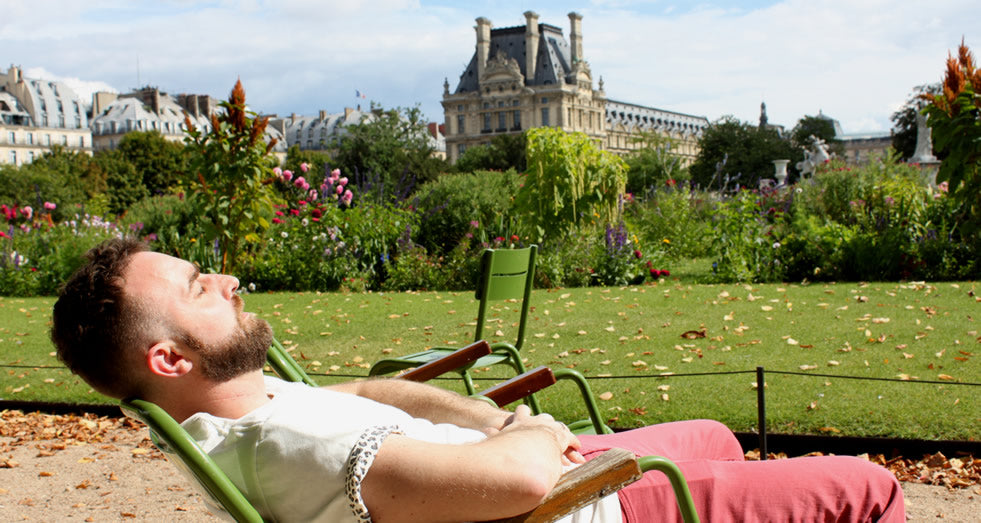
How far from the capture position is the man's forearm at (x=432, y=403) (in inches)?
81.7

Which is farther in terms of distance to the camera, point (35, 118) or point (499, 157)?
point (35, 118)

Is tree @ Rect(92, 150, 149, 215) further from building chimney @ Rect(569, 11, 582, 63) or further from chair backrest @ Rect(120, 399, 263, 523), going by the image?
building chimney @ Rect(569, 11, 582, 63)

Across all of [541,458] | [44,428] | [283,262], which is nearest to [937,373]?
[541,458]

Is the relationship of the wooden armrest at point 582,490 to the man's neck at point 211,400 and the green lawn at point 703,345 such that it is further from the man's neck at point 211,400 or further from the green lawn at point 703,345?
the green lawn at point 703,345

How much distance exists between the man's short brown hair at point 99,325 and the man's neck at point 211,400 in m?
0.11

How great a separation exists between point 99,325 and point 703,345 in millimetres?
5118

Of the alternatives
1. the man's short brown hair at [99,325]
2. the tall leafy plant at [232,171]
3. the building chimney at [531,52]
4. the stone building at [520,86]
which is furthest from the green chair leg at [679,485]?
the building chimney at [531,52]

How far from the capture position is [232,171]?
871cm

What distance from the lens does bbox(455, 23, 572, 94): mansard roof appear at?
97.0 metres

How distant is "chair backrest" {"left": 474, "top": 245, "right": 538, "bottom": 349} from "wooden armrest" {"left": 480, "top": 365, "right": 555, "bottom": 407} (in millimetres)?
1475

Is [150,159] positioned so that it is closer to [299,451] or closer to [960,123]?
[960,123]

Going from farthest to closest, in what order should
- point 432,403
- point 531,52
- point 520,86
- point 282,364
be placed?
1. point 531,52
2. point 520,86
3. point 282,364
4. point 432,403

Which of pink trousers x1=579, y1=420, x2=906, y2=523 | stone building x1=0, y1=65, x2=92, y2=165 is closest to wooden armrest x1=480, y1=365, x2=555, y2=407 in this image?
pink trousers x1=579, y1=420, x2=906, y2=523

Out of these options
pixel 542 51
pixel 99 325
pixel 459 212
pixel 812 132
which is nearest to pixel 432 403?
pixel 99 325
